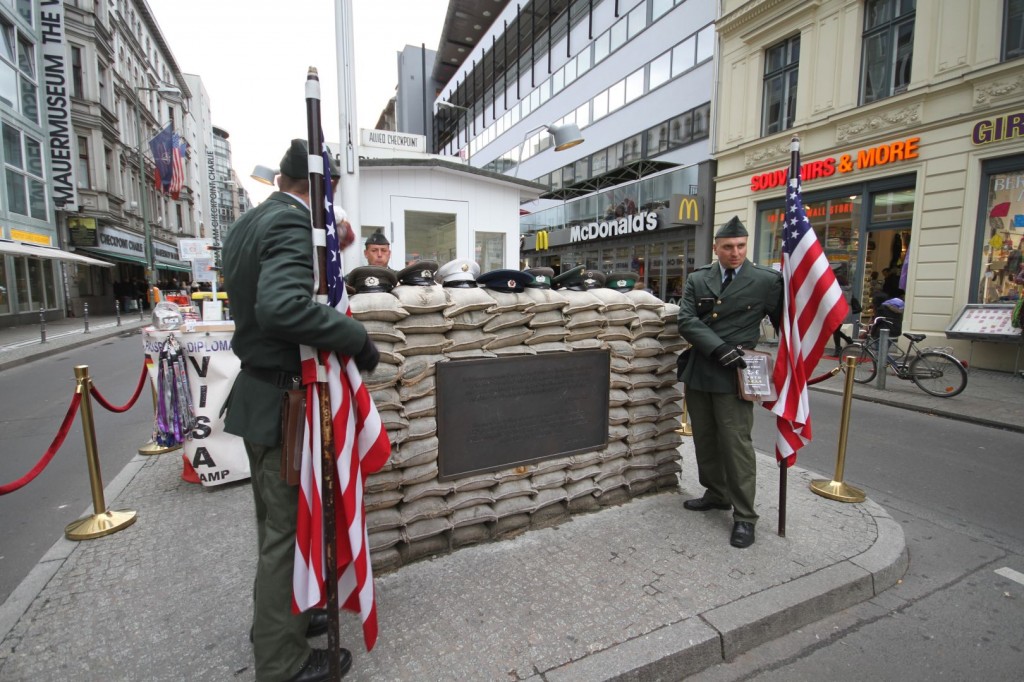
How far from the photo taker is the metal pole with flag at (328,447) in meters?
1.81

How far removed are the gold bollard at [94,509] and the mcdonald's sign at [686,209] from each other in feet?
51.1

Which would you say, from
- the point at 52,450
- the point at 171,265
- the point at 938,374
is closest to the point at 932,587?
the point at 52,450

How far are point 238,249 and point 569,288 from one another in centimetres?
223

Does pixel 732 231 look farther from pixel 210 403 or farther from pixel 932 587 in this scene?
pixel 210 403

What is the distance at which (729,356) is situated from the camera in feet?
10.1

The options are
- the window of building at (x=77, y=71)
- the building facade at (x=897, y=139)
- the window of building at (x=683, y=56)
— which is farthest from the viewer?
the window of building at (x=77, y=71)

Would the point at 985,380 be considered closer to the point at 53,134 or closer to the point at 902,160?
the point at 902,160

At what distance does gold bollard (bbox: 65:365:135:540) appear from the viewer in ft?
10.9

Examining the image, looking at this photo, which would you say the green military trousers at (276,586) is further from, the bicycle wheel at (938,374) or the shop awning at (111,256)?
the shop awning at (111,256)

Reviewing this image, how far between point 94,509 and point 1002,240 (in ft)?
44.6

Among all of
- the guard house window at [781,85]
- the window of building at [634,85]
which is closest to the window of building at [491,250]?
the guard house window at [781,85]

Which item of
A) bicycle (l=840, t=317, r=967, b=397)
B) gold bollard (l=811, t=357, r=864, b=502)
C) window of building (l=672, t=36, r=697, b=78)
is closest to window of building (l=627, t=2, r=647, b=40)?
window of building (l=672, t=36, r=697, b=78)

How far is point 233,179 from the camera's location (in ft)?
351

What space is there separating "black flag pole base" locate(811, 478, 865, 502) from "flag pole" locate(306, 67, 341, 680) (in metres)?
3.68
